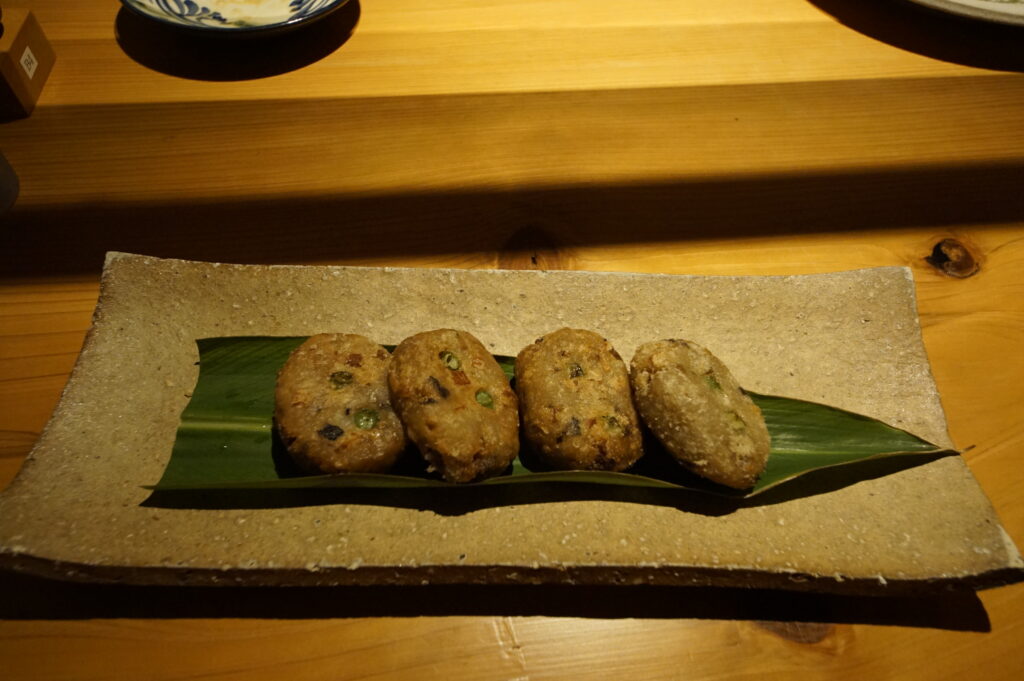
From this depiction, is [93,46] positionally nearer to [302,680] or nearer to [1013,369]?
[302,680]

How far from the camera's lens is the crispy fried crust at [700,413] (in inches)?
70.3

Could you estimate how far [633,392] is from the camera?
195cm

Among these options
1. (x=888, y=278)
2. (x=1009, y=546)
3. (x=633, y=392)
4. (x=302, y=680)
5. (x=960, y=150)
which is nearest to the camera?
(x=302, y=680)

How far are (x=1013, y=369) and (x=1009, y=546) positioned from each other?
871mm

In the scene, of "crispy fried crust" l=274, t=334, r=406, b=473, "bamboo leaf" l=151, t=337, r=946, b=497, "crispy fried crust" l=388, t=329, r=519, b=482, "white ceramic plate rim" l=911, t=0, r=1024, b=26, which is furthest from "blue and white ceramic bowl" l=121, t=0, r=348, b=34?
"white ceramic plate rim" l=911, t=0, r=1024, b=26

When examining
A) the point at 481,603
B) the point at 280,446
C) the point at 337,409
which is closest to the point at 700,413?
the point at 481,603

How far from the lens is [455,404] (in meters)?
1.78

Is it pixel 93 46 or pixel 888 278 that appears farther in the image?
pixel 93 46

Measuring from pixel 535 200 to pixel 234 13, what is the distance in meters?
1.69

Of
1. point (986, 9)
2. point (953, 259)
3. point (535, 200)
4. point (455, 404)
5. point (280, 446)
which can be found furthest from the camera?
point (986, 9)

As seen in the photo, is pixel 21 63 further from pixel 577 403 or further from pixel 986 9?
pixel 986 9

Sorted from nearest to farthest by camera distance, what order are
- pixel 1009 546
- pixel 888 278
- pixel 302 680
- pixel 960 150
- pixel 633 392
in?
pixel 302 680 → pixel 1009 546 → pixel 633 392 → pixel 888 278 → pixel 960 150

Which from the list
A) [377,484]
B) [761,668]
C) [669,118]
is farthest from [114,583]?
[669,118]

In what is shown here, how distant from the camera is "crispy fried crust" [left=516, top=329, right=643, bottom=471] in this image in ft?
5.93
